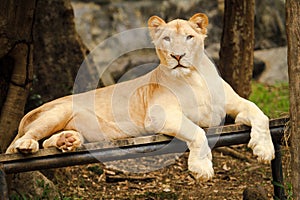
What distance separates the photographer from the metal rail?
14.9ft

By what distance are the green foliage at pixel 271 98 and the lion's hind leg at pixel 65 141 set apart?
457 centimetres

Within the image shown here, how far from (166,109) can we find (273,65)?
6.90 metres

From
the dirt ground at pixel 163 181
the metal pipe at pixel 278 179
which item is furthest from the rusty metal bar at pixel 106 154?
the dirt ground at pixel 163 181

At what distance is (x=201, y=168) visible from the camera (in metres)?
4.49

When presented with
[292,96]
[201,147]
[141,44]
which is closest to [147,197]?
[201,147]

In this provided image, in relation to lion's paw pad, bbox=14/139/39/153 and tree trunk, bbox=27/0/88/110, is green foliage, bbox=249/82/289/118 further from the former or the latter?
lion's paw pad, bbox=14/139/39/153

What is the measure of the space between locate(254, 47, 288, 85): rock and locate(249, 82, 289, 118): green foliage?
0.26 metres

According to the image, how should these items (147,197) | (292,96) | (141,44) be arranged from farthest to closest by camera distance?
1. (141,44)
2. (147,197)
3. (292,96)

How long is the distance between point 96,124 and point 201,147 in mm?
936

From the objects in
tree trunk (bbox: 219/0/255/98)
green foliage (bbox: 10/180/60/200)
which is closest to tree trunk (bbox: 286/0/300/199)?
green foliage (bbox: 10/180/60/200)

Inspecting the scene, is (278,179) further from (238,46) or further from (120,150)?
(238,46)

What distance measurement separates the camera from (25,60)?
593cm

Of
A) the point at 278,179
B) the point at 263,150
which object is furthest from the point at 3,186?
the point at 278,179

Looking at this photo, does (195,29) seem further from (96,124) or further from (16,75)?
(16,75)
